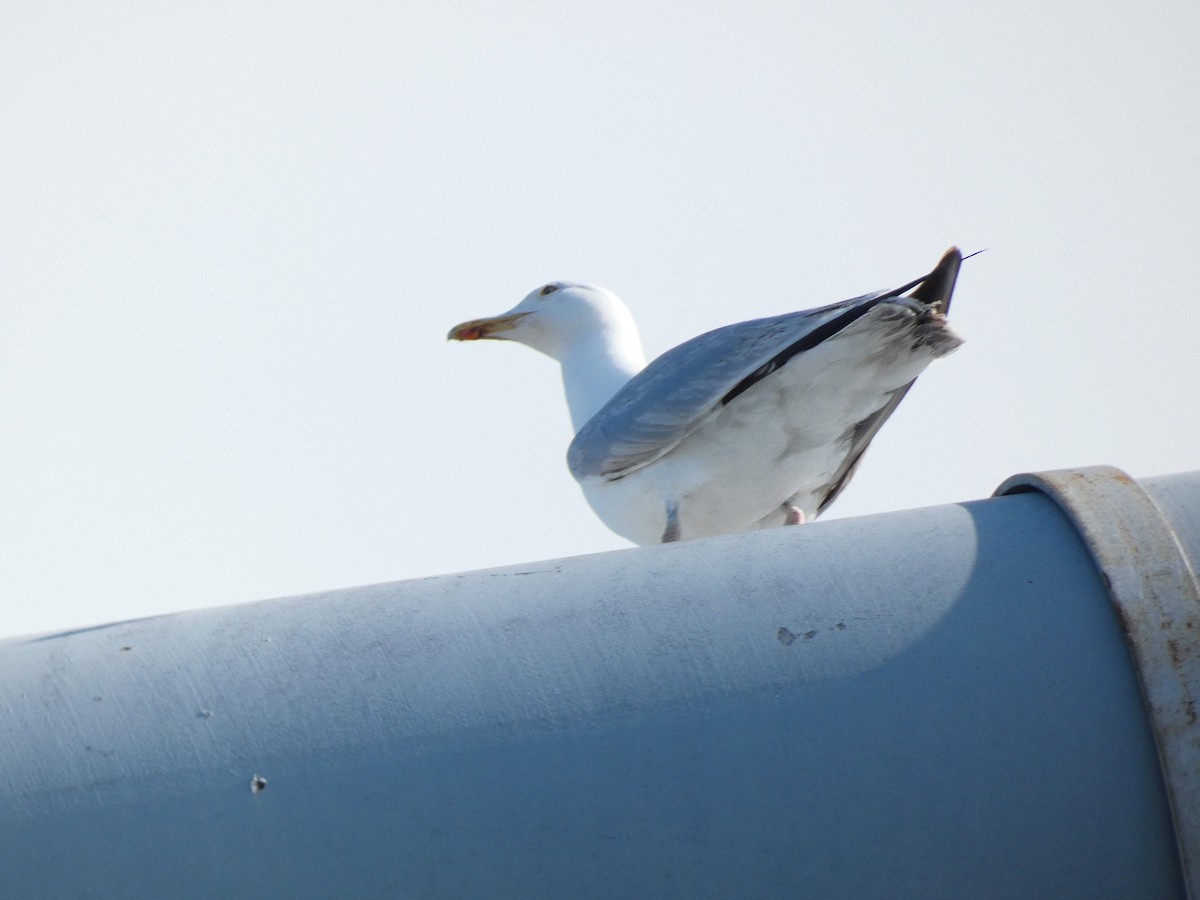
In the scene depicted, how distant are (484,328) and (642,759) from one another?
368cm

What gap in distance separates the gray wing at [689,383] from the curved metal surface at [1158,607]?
5.94 feet

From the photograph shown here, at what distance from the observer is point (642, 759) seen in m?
1.55

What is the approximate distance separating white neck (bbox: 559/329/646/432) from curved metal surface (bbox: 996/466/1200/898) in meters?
2.83

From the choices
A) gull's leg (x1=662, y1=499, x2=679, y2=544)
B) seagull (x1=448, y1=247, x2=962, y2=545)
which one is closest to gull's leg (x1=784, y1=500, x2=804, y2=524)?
seagull (x1=448, y1=247, x2=962, y2=545)

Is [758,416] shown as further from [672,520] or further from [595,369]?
[595,369]

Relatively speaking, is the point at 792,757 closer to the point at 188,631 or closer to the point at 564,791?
the point at 564,791

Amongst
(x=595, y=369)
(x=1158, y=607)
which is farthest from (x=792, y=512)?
(x=1158, y=607)

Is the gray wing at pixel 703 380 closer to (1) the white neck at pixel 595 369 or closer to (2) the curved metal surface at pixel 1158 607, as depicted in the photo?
(1) the white neck at pixel 595 369

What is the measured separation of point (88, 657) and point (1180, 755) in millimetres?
1206

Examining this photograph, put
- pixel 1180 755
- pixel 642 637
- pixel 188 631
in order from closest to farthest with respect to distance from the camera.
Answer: pixel 1180 755 → pixel 642 637 → pixel 188 631

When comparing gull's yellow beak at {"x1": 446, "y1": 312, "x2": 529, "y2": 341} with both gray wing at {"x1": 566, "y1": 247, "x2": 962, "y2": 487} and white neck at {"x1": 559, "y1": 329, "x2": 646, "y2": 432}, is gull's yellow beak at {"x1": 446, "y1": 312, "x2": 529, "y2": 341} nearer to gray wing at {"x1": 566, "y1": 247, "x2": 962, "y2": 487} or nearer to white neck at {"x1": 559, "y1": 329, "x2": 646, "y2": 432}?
white neck at {"x1": 559, "y1": 329, "x2": 646, "y2": 432}

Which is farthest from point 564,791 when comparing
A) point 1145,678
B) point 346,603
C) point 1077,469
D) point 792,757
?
point 1077,469

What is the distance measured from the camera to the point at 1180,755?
1.51 metres

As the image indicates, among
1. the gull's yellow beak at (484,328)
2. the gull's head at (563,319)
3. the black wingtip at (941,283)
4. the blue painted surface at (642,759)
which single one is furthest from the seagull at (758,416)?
the blue painted surface at (642,759)
